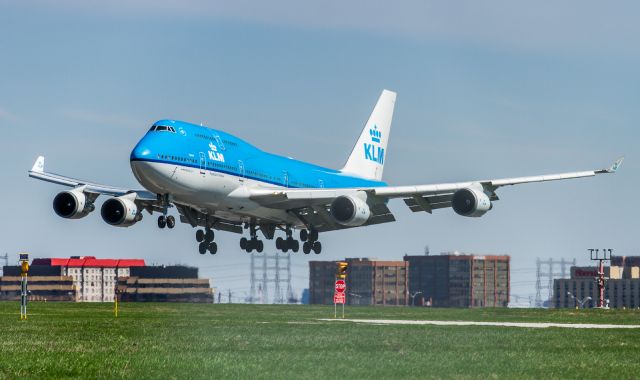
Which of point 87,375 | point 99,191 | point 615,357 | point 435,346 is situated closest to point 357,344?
point 435,346

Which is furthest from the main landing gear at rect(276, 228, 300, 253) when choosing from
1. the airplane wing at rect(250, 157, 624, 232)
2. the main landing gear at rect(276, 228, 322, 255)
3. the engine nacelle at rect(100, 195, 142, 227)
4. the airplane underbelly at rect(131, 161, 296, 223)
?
the engine nacelle at rect(100, 195, 142, 227)

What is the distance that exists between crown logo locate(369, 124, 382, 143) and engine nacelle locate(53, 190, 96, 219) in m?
40.4

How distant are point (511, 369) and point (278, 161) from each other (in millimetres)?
44727

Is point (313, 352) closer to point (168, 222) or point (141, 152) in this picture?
point (168, 222)

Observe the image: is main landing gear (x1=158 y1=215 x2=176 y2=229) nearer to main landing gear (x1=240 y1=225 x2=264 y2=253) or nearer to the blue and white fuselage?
the blue and white fuselage

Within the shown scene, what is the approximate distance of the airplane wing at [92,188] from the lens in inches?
3263

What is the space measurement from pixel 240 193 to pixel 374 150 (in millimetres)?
37004

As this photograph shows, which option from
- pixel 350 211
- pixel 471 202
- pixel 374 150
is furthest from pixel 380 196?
pixel 374 150

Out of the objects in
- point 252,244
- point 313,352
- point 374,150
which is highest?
point 374,150

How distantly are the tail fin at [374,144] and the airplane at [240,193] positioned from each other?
50.1ft

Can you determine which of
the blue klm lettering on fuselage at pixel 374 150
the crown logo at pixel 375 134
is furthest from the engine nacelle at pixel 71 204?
the crown logo at pixel 375 134

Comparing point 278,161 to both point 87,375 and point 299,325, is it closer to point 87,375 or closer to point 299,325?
point 299,325

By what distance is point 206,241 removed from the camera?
88.1 m

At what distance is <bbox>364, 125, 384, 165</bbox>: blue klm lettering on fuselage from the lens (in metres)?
113
